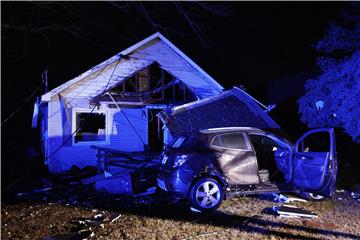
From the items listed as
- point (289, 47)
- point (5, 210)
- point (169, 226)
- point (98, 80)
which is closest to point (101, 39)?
point (98, 80)

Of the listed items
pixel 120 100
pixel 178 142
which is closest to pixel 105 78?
pixel 120 100

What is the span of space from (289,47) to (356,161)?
30.1 ft

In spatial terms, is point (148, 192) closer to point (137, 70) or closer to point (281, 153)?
point (281, 153)

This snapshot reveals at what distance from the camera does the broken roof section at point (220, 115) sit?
10773 mm

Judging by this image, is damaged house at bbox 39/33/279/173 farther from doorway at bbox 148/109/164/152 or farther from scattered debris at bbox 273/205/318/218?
scattered debris at bbox 273/205/318/218

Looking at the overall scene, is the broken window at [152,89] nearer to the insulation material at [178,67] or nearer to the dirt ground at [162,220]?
the insulation material at [178,67]

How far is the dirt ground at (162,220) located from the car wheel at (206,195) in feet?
0.73

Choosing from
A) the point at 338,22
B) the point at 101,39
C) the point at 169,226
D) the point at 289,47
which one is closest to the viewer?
the point at 169,226

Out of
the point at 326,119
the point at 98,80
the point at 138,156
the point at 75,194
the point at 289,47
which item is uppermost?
the point at 289,47

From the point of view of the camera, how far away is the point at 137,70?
1377 cm

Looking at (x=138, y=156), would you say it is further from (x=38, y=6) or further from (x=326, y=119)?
(x=38, y=6)

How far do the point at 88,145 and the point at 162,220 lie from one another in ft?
24.9

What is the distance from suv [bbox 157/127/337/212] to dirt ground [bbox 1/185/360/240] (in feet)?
1.26

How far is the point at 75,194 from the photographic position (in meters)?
8.80
